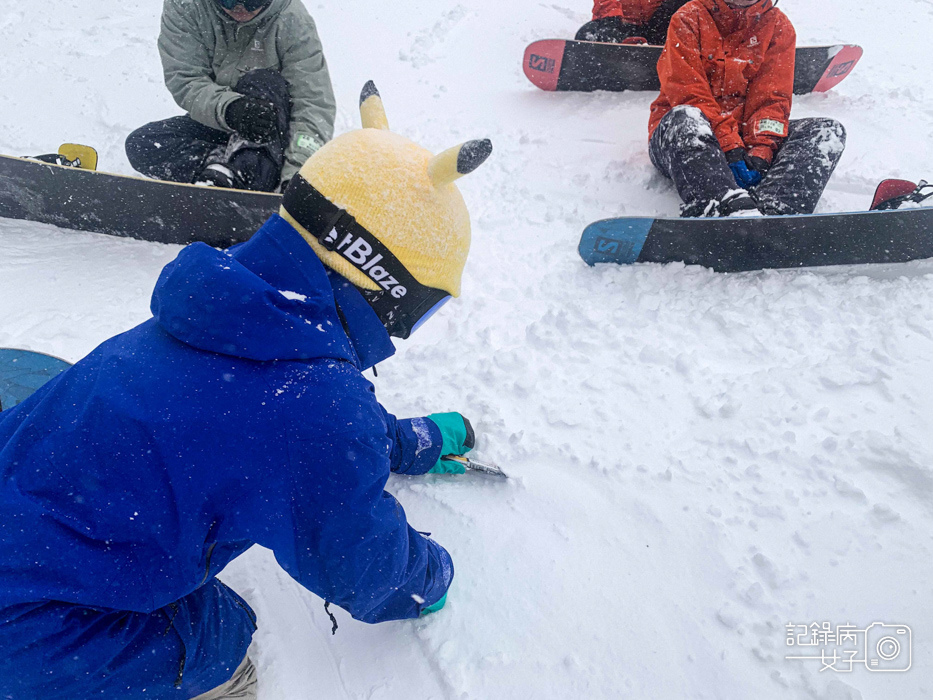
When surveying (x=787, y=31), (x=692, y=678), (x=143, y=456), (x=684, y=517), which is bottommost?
(x=692, y=678)

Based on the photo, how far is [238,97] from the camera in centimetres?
292

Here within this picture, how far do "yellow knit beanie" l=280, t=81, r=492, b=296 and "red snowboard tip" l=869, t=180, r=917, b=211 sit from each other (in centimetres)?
275

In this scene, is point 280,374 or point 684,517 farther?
point 684,517

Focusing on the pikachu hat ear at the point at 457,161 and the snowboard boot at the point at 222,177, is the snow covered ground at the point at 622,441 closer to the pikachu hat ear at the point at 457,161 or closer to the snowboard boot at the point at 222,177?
the snowboard boot at the point at 222,177

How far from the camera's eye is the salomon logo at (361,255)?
121 cm

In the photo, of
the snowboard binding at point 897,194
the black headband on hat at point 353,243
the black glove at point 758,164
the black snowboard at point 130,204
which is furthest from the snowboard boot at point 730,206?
the black snowboard at point 130,204

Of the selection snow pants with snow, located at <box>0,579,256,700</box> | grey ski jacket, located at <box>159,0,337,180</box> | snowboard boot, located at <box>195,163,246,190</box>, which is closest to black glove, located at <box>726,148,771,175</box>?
grey ski jacket, located at <box>159,0,337,180</box>

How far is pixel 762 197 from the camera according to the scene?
2912 millimetres

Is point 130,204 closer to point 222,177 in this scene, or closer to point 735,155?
point 222,177

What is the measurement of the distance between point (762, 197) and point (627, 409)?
5.14 ft

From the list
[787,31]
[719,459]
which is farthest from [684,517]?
[787,31]

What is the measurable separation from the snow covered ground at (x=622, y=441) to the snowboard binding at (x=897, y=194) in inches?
12.8

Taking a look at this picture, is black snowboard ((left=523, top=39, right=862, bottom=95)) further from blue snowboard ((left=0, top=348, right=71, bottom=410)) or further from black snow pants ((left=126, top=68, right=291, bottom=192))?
blue snowboard ((left=0, top=348, right=71, bottom=410))

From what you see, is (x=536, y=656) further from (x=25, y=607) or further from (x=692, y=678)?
(x=25, y=607)
